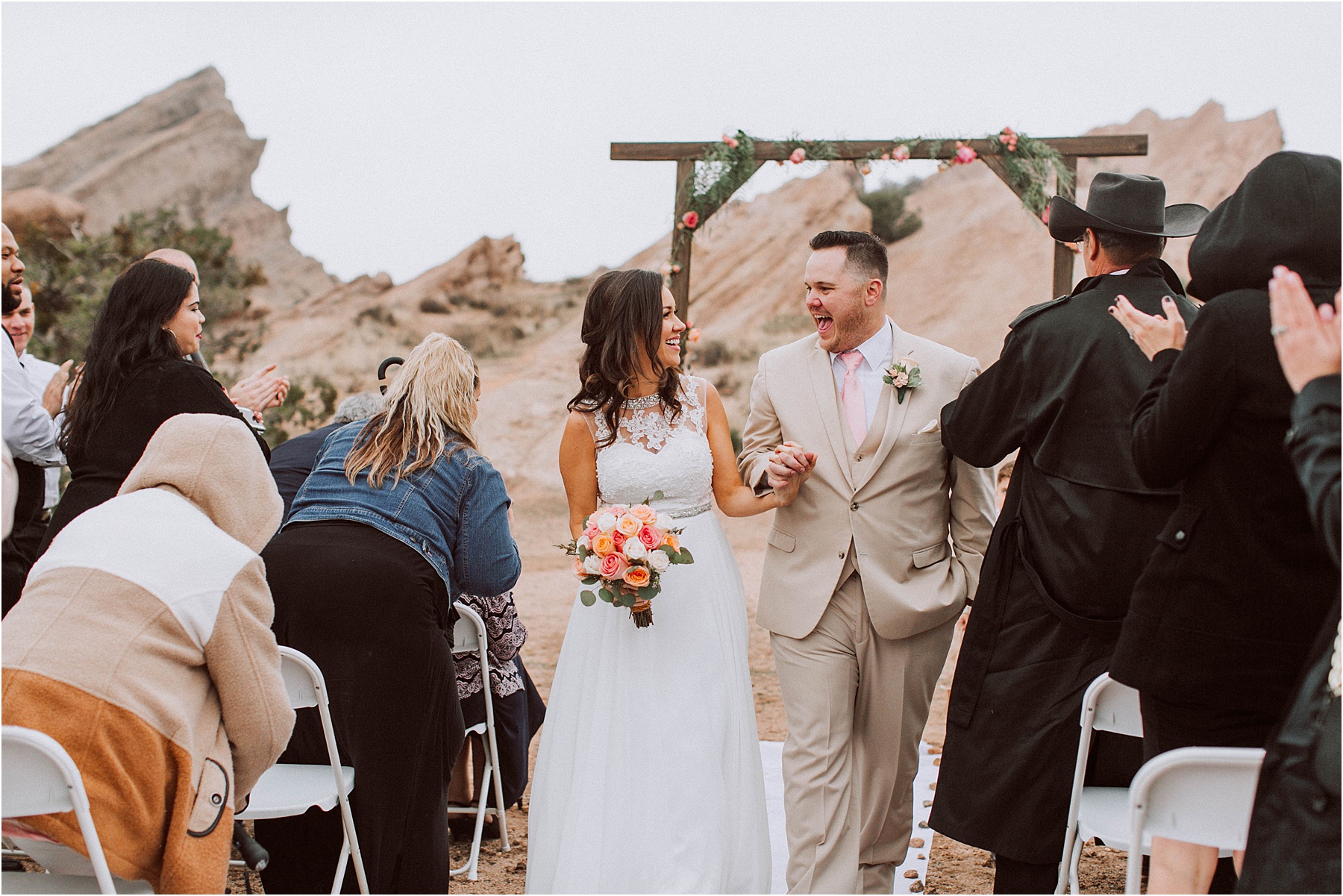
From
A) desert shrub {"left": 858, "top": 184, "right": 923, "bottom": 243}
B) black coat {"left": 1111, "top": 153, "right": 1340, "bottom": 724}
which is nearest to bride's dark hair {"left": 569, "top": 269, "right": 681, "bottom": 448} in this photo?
black coat {"left": 1111, "top": 153, "right": 1340, "bottom": 724}

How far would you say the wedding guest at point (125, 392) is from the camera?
12.4 ft

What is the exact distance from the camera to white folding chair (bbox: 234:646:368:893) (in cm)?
323

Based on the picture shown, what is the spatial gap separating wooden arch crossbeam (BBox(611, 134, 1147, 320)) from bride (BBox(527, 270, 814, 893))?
100 inches

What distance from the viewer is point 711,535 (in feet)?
12.8

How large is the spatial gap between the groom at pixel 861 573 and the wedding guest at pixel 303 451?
1.83m

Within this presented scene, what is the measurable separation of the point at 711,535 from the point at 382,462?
116 cm

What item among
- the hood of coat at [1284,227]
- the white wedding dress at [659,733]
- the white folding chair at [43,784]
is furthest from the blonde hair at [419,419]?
the hood of coat at [1284,227]

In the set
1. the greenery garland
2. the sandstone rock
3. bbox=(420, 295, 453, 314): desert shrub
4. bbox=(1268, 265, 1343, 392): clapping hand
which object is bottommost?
bbox=(1268, 265, 1343, 392): clapping hand

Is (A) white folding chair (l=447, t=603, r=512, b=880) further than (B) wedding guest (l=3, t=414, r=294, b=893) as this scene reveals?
Yes

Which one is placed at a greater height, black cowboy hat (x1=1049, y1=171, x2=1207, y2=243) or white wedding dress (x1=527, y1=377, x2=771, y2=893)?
black cowboy hat (x1=1049, y1=171, x2=1207, y2=243)

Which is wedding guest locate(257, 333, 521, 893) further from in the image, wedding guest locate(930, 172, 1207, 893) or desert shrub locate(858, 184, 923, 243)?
desert shrub locate(858, 184, 923, 243)

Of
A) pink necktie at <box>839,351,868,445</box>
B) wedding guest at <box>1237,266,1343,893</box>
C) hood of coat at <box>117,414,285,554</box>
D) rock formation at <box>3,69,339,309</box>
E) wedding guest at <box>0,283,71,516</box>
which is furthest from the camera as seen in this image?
rock formation at <box>3,69,339,309</box>

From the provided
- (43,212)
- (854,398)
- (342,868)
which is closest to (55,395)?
(342,868)

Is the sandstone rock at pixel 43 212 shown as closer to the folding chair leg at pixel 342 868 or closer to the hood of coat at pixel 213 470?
the folding chair leg at pixel 342 868
